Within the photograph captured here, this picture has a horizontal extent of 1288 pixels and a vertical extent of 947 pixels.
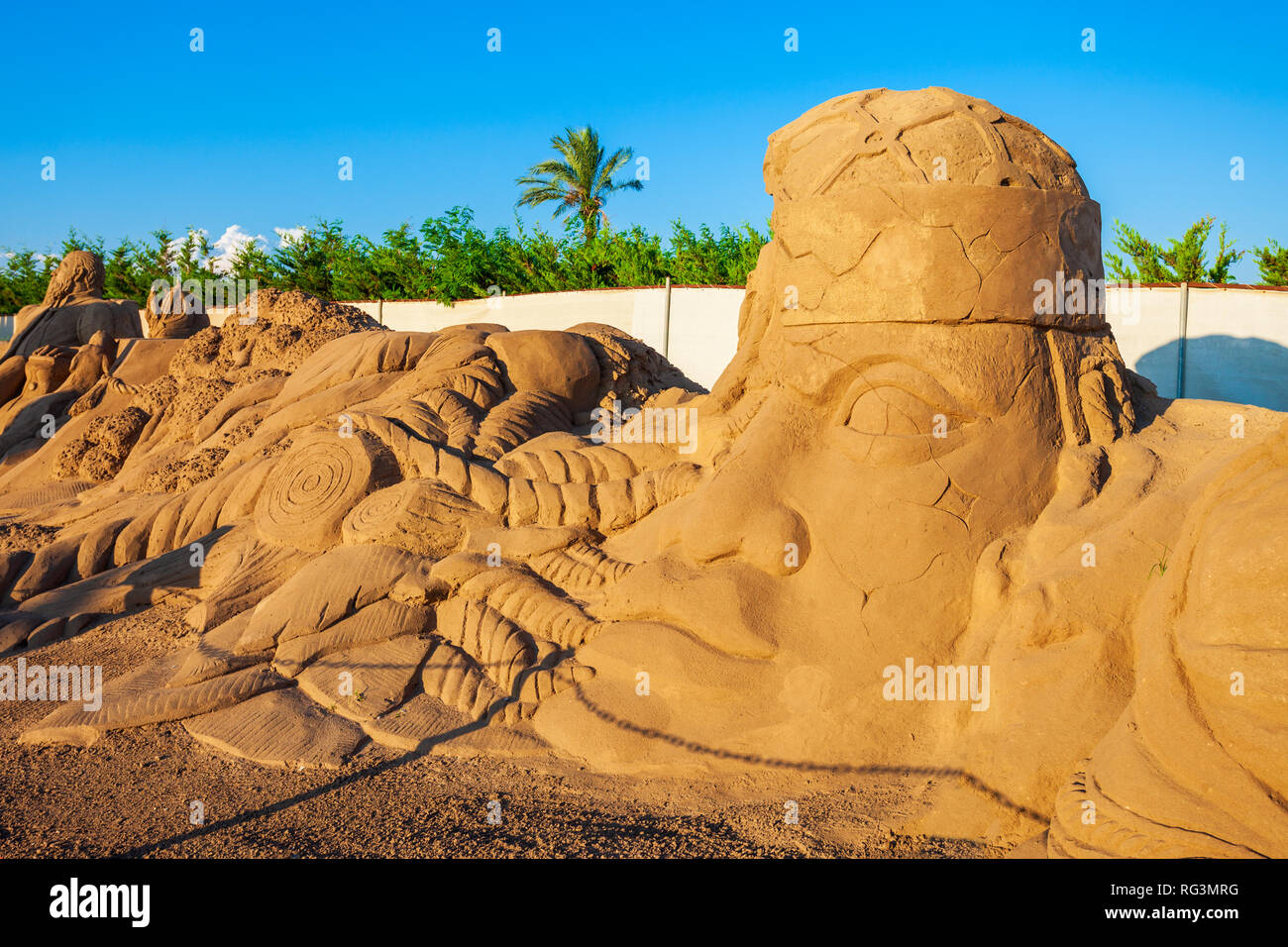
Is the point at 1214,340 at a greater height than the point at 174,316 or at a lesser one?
lesser

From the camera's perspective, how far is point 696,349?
1224cm

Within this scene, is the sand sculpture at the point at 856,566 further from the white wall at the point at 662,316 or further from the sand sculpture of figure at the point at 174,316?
the white wall at the point at 662,316

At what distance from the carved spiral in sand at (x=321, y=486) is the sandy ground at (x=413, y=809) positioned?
1.35 m

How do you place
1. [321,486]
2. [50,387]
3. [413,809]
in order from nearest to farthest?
[413,809] < [321,486] < [50,387]

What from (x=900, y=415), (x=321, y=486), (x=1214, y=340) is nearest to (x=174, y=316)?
(x=321, y=486)

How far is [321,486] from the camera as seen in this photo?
506 centimetres

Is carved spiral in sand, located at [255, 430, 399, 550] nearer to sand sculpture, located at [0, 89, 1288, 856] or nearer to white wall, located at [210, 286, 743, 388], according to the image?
sand sculpture, located at [0, 89, 1288, 856]

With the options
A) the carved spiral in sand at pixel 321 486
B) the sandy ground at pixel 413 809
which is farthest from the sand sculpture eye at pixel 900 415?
the carved spiral in sand at pixel 321 486

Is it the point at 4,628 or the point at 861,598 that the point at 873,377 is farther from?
the point at 4,628

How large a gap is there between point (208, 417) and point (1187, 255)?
11.5m

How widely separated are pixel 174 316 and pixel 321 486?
618 centimetres

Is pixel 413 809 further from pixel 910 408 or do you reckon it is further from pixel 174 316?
pixel 174 316

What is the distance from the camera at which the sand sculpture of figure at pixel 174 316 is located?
9875 millimetres

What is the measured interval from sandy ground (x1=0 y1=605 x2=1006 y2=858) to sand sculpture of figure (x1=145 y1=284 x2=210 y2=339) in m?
6.97
